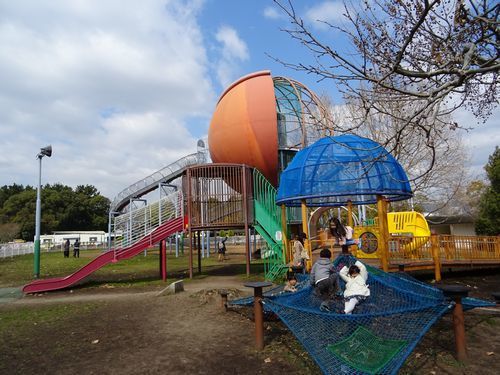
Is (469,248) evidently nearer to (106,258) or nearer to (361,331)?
(361,331)

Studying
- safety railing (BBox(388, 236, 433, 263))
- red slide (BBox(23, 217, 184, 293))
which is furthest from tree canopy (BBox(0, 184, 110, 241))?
safety railing (BBox(388, 236, 433, 263))

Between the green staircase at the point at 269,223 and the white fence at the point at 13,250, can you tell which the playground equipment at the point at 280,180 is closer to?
the green staircase at the point at 269,223

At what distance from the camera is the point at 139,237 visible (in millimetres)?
15852

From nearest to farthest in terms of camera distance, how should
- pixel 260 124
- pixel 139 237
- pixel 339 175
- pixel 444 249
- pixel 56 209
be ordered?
pixel 339 175 → pixel 444 249 → pixel 139 237 → pixel 260 124 → pixel 56 209

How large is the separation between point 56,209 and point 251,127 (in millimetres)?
60637

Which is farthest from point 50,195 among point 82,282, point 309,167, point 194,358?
point 194,358

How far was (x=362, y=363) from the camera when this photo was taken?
15.4 feet

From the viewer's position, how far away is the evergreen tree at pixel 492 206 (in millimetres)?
24469

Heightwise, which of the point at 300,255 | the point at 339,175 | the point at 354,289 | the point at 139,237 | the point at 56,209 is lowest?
the point at 354,289

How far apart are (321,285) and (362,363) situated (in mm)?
2285

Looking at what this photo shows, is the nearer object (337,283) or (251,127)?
(337,283)

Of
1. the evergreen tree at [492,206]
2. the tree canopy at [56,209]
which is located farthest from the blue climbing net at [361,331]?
the tree canopy at [56,209]

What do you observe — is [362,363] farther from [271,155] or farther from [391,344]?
[271,155]

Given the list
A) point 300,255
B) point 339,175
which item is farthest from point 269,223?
point 339,175
